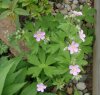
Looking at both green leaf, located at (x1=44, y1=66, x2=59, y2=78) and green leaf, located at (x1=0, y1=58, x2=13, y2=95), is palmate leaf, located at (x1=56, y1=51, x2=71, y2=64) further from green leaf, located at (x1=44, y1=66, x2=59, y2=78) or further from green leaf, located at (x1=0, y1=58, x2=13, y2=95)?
green leaf, located at (x1=0, y1=58, x2=13, y2=95)

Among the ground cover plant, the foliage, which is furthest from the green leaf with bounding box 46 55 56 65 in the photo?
the foliage

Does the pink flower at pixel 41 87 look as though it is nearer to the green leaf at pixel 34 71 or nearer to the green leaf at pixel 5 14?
the green leaf at pixel 34 71

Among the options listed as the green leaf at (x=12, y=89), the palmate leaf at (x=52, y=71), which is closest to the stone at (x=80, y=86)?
the palmate leaf at (x=52, y=71)

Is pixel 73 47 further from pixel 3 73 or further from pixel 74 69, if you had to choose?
pixel 3 73

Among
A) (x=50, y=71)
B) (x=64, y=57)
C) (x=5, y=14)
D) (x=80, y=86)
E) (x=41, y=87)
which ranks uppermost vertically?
(x=5, y=14)

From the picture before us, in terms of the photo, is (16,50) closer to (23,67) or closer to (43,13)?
(23,67)

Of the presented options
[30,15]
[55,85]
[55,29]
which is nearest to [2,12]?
[30,15]

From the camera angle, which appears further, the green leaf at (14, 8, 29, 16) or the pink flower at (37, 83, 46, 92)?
the green leaf at (14, 8, 29, 16)

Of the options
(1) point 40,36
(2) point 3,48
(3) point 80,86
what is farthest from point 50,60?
(2) point 3,48
